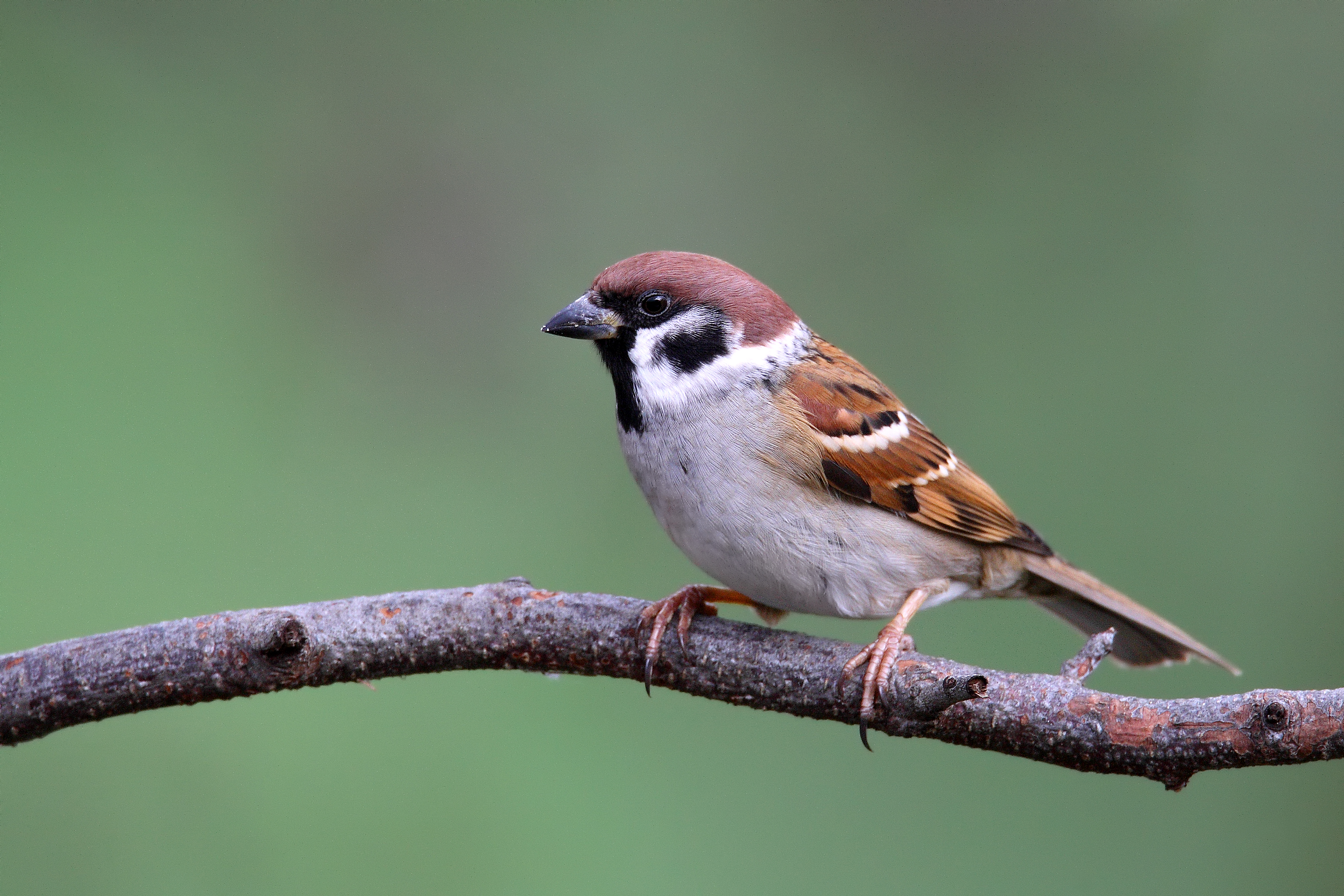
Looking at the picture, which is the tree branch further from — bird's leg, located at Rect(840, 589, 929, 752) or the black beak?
the black beak

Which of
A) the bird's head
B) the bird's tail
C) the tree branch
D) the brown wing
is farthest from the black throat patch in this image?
the bird's tail

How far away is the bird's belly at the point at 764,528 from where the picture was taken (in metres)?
2.91

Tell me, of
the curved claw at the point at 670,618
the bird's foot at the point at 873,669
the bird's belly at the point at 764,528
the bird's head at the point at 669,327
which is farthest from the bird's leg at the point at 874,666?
the bird's head at the point at 669,327

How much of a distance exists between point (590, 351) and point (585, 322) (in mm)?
2233

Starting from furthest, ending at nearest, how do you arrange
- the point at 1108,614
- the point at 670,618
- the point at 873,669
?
the point at 1108,614 → the point at 670,618 → the point at 873,669

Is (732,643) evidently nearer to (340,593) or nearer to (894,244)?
(340,593)

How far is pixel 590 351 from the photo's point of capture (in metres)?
5.34

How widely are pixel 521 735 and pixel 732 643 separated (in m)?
1.42

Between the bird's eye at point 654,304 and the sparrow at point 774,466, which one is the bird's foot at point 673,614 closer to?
the sparrow at point 774,466

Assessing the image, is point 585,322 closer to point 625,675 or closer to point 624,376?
point 624,376

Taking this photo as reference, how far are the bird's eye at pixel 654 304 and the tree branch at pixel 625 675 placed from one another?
2.64 feet

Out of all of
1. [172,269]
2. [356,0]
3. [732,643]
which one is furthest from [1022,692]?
[356,0]

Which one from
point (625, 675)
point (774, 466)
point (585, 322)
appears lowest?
point (625, 675)

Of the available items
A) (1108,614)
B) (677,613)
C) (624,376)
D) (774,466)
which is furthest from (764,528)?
(1108,614)
